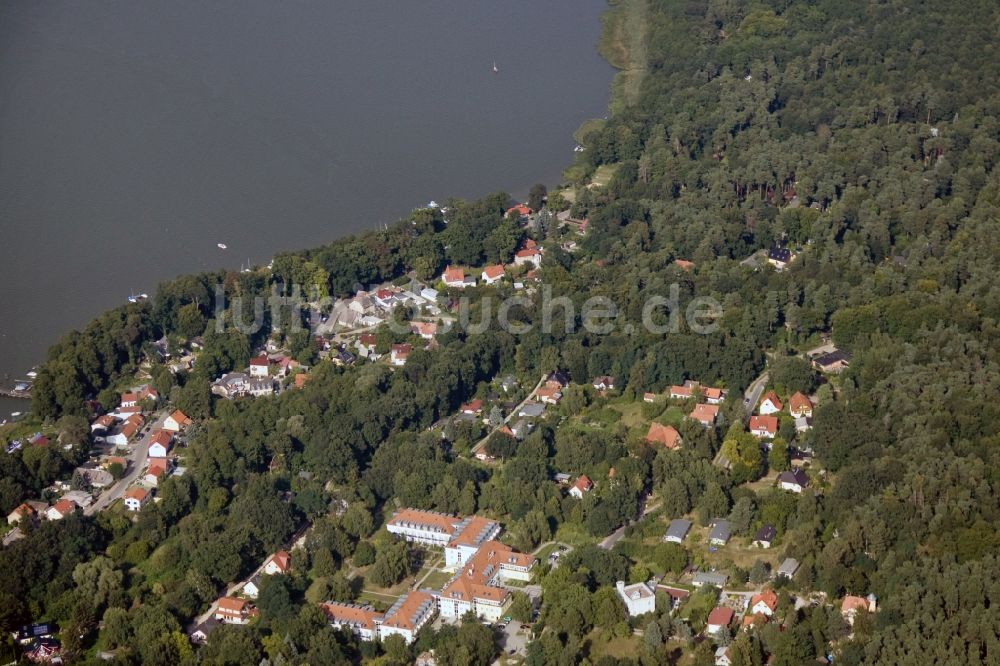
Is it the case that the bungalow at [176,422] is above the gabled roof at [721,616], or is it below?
above

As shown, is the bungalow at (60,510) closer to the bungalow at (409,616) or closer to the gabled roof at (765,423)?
the bungalow at (409,616)

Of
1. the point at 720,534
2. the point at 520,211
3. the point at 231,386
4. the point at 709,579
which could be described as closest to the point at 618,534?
the point at 720,534

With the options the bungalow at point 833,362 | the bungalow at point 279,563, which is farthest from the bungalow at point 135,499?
the bungalow at point 833,362

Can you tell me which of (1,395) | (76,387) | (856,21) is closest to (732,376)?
(76,387)

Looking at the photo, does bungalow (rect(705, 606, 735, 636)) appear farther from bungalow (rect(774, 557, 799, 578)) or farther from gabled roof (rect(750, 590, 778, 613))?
bungalow (rect(774, 557, 799, 578))

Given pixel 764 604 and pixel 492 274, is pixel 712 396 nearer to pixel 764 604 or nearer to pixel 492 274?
pixel 764 604

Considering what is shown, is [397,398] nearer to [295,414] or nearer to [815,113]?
[295,414]

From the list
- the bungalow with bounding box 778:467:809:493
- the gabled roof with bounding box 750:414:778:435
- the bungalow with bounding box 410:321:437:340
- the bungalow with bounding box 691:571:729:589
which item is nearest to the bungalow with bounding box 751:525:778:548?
the bungalow with bounding box 691:571:729:589
